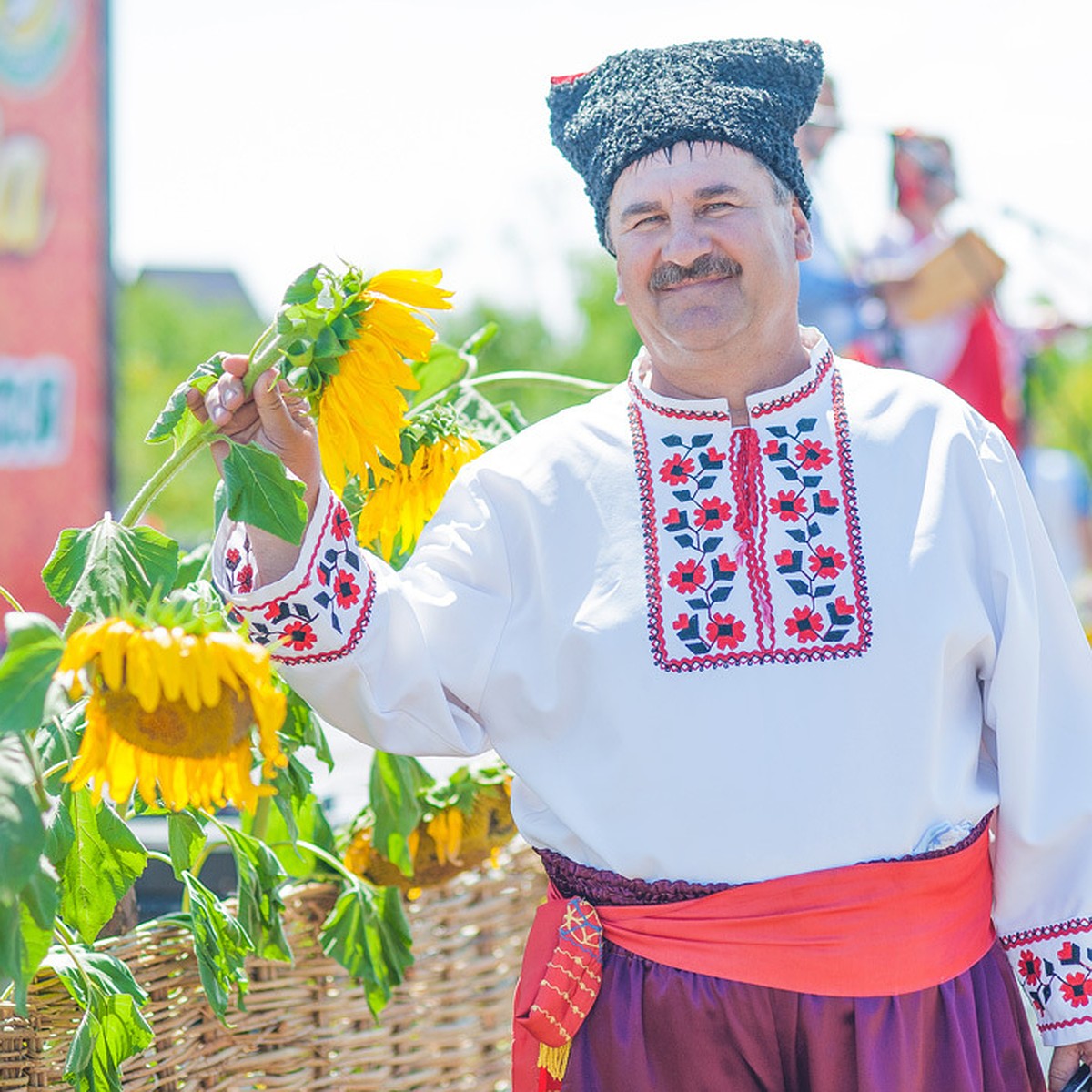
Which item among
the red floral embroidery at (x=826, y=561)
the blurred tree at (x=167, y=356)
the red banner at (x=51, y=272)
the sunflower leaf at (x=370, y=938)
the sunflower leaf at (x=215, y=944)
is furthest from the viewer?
the blurred tree at (x=167, y=356)

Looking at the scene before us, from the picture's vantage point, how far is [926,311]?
191 inches

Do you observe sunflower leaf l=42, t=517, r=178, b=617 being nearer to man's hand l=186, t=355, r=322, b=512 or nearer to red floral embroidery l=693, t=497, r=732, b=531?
man's hand l=186, t=355, r=322, b=512

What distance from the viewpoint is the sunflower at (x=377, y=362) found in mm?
1741

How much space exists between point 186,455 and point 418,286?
1.01 ft

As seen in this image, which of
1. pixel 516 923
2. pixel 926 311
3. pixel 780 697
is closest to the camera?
pixel 780 697

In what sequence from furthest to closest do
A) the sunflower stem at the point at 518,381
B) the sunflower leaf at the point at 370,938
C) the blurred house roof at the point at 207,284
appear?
1. the blurred house roof at the point at 207,284
2. the sunflower leaf at the point at 370,938
3. the sunflower stem at the point at 518,381

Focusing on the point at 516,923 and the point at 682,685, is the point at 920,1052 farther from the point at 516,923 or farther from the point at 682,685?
the point at 516,923

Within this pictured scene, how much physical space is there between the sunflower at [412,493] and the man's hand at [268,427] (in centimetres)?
25

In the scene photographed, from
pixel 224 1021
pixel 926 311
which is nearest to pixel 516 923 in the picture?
pixel 224 1021

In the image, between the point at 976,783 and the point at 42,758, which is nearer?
the point at 42,758

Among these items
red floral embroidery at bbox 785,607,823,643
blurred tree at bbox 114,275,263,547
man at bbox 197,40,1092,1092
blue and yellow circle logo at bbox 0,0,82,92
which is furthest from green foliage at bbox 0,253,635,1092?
blurred tree at bbox 114,275,263,547

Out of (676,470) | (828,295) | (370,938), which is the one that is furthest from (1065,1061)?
(828,295)

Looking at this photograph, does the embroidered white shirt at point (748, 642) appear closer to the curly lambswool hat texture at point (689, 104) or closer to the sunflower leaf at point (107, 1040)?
the curly lambswool hat texture at point (689, 104)

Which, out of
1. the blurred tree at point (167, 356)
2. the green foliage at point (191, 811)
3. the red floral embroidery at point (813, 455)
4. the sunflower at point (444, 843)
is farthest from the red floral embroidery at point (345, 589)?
the blurred tree at point (167, 356)
